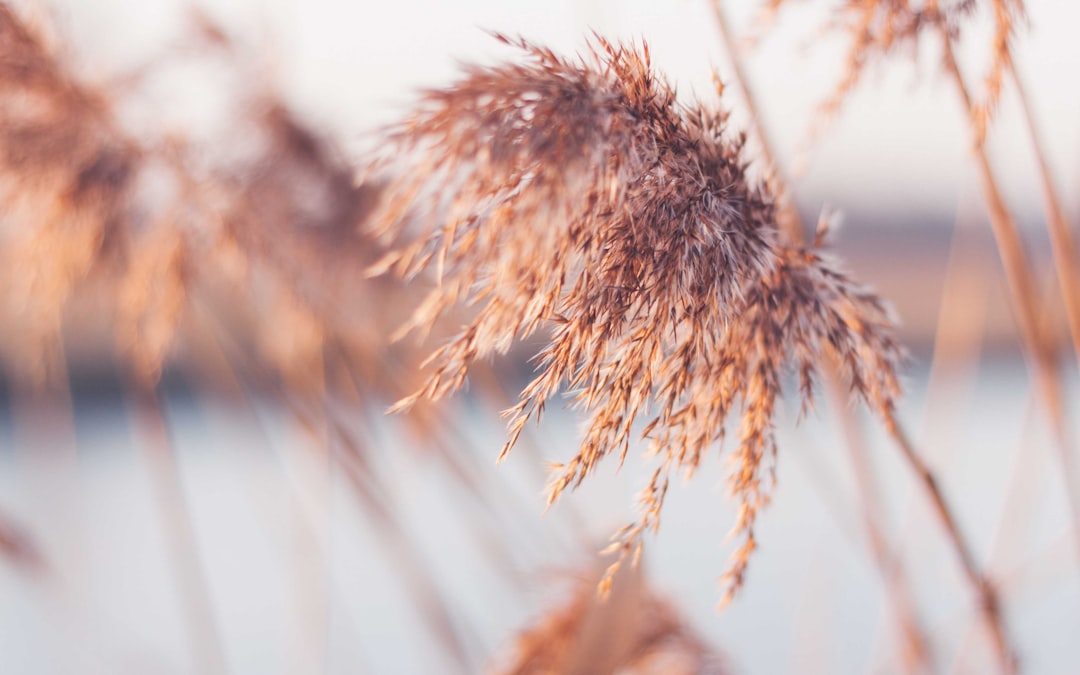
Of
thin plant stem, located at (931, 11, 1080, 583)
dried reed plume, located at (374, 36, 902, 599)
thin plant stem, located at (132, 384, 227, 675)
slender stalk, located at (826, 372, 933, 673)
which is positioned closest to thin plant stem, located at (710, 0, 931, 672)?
slender stalk, located at (826, 372, 933, 673)

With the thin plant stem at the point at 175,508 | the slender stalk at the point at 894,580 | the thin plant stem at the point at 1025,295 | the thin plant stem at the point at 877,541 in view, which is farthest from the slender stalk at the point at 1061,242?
the thin plant stem at the point at 175,508

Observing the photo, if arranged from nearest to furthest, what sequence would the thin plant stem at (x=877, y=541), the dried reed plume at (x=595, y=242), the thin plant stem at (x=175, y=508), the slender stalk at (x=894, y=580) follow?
the dried reed plume at (x=595, y=242)
the thin plant stem at (x=877, y=541)
the slender stalk at (x=894, y=580)
the thin plant stem at (x=175, y=508)

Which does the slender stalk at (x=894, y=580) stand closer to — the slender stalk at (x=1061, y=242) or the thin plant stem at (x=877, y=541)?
the thin plant stem at (x=877, y=541)

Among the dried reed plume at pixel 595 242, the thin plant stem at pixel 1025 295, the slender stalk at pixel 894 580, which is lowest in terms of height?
the slender stalk at pixel 894 580

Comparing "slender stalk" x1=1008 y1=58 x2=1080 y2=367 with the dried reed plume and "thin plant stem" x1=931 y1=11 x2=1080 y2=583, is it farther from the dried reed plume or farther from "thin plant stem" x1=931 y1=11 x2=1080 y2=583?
the dried reed plume

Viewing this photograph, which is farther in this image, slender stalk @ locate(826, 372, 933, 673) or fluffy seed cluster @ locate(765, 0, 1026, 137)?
slender stalk @ locate(826, 372, 933, 673)

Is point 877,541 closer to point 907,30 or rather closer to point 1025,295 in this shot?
point 1025,295

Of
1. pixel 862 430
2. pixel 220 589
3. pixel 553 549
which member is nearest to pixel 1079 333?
pixel 862 430

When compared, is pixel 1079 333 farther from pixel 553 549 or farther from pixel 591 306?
pixel 553 549
